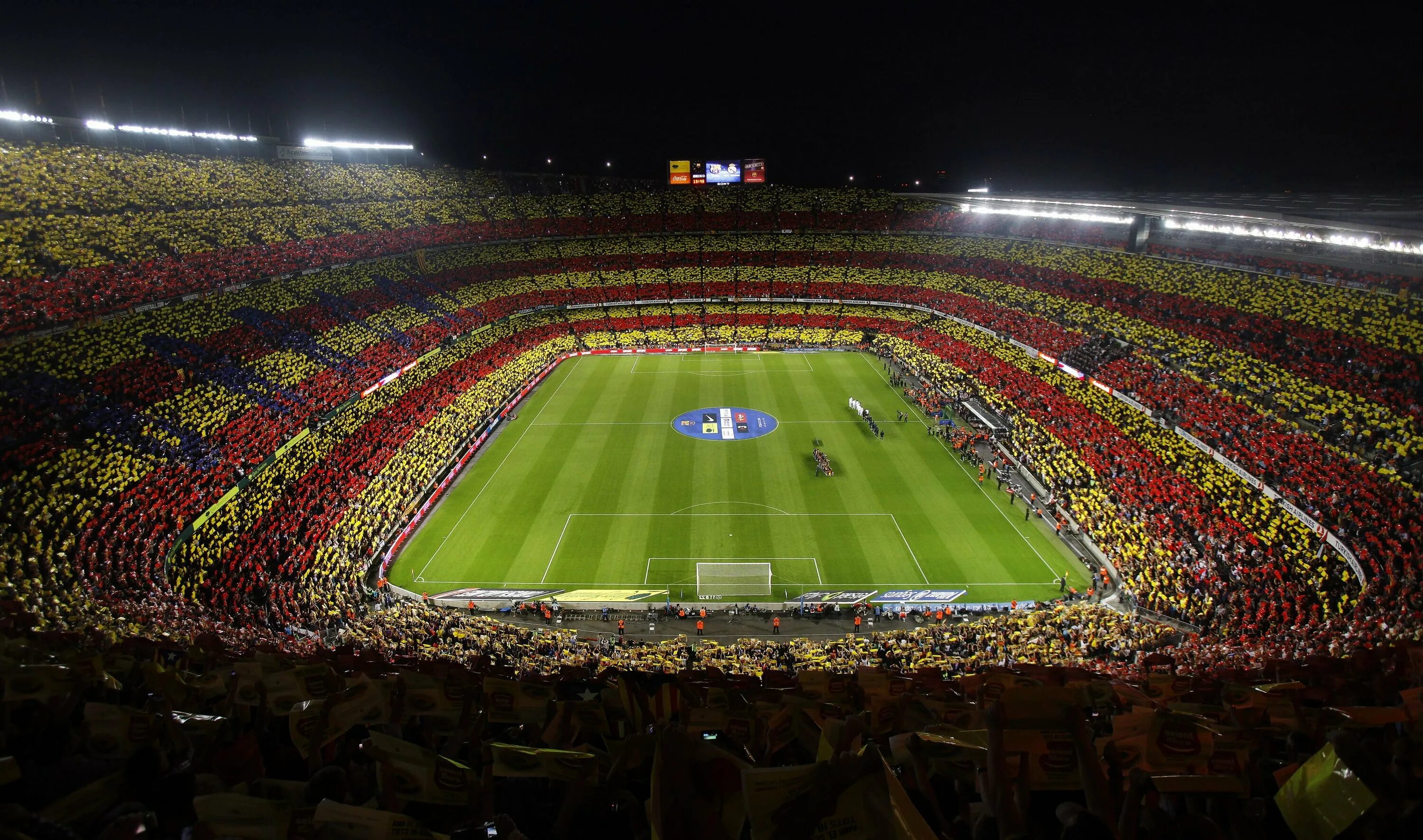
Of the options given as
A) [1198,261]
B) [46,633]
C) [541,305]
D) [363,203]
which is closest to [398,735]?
[46,633]

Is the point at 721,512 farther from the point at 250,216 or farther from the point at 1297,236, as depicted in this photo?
the point at 250,216

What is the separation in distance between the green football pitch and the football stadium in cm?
27

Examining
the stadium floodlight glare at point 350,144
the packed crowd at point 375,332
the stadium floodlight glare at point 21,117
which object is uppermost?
the stadium floodlight glare at point 350,144

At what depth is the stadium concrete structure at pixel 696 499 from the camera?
251 inches

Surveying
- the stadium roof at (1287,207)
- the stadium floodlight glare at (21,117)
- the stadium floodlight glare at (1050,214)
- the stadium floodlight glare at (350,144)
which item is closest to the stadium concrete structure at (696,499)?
the stadium floodlight glare at (21,117)

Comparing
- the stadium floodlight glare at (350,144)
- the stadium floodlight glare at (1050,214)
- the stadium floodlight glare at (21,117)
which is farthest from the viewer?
the stadium floodlight glare at (350,144)

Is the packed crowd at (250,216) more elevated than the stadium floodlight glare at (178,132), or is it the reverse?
the stadium floodlight glare at (178,132)

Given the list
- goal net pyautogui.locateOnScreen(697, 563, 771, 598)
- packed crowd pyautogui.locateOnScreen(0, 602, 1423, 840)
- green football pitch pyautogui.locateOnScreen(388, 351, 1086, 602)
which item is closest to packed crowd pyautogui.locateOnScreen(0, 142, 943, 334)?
green football pitch pyautogui.locateOnScreen(388, 351, 1086, 602)

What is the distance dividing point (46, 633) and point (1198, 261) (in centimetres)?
5460

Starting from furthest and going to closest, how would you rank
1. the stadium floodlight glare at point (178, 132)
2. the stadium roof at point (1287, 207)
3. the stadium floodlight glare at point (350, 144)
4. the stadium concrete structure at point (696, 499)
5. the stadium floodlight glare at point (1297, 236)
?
1. the stadium floodlight glare at point (350, 144)
2. the stadium floodlight glare at point (178, 132)
3. the stadium roof at point (1287, 207)
4. the stadium floodlight glare at point (1297, 236)
5. the stadium concrete structure at point (696, 499)

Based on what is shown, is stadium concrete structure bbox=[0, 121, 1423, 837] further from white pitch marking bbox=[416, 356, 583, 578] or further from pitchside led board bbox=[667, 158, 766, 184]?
pitchside led board bbox=[667, 158, 766, 184]

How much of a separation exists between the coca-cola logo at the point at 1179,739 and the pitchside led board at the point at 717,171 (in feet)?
262

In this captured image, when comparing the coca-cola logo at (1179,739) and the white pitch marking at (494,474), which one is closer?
the coca-cola logo at (1179,739)

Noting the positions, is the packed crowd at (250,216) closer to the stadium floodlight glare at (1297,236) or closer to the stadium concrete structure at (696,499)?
the stadium concrete structure at (696,499)
